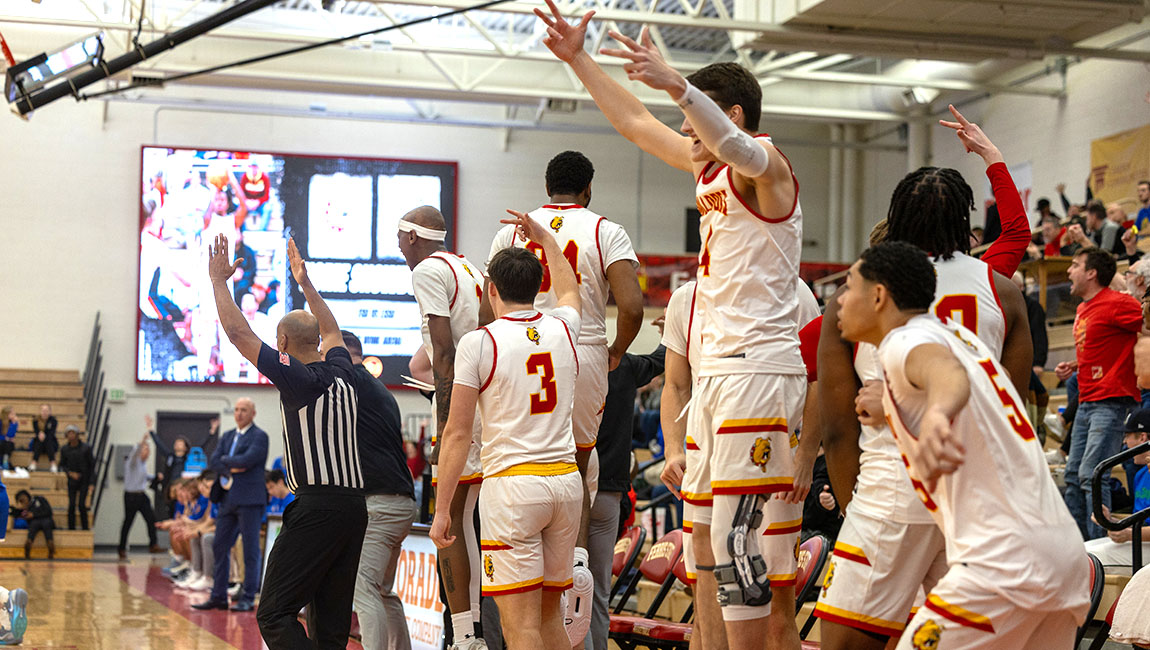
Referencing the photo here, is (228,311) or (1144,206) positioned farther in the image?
(1144,206)

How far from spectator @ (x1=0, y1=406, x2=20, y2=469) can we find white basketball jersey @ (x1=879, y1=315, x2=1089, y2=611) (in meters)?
19.9

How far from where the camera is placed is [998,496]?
2.91 m

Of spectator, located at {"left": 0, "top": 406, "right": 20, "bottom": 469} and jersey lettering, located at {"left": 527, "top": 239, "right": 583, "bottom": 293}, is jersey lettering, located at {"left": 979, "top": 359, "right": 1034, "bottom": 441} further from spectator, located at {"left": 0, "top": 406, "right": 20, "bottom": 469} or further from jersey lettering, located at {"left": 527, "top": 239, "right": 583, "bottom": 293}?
spectator, located at {"left": 0, "top": 406, "right": 20, "bottom": 469}

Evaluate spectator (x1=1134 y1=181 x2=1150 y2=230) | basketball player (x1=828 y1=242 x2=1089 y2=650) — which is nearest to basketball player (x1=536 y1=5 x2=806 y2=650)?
basketball player (x1=828 y1=242 x2=1089 y2=650)

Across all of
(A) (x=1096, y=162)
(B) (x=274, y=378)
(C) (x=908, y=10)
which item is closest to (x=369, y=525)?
(B) (x=274, y=378)

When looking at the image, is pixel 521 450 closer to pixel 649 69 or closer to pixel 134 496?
pixel 649 69

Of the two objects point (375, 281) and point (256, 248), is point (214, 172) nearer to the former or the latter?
point (256, 248)

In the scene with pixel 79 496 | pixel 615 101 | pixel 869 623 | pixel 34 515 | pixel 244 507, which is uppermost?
pixel 615 101

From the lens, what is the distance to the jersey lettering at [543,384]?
4.91 m

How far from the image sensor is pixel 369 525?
6.84 m

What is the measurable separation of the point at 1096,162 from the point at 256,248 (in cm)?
1408

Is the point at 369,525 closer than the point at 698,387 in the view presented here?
No

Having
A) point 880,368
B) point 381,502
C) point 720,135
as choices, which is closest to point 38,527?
point 381,502

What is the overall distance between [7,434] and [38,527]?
206cm
